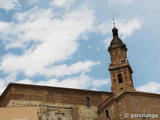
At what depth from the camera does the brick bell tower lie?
4044cm

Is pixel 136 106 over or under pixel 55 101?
under

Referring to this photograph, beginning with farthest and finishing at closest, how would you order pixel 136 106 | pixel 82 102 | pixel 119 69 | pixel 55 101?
pixel 119 69 → pixel 82 102 → pixel 55 101 → pixel 136 106

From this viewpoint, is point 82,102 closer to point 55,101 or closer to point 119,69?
point 55,101

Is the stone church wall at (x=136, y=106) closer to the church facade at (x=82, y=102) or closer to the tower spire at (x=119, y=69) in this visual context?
the church facade at (x=82, y=102)

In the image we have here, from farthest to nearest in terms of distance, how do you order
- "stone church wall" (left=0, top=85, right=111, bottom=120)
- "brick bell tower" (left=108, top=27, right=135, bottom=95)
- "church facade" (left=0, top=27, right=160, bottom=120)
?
"brick bell tower" (left=108, top=27, right=135, bottom=95) → "stone church wall" (left=0, top=85, right=111, bottom=120) → "church facade" (left=0, top=27, right=160, bottom=120)

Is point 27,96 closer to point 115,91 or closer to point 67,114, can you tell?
point 67,114

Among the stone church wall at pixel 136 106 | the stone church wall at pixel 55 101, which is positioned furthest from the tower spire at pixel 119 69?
the stone church wall at pixel 136 106

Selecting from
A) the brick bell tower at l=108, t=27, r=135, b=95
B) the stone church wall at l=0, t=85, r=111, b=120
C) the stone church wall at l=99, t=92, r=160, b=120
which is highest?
the brick bell tower at l=108, t=27, r=135, b=95

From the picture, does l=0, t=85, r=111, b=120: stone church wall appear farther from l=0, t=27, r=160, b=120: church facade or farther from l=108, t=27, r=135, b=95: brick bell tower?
l=108, t=27, r=135, b=95: brick bell tower

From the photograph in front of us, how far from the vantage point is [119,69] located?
41.4 meters

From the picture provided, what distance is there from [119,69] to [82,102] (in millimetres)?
7748

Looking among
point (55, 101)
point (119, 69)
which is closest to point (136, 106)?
point (55, 101)

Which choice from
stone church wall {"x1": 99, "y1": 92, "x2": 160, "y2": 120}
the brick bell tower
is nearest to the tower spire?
the brick bell tower

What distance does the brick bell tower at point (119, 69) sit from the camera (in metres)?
40.4
